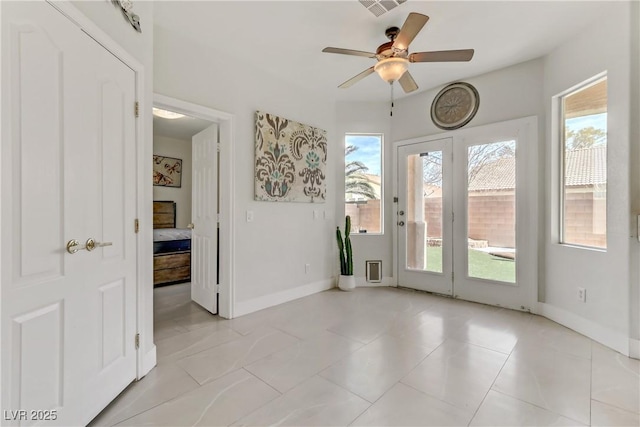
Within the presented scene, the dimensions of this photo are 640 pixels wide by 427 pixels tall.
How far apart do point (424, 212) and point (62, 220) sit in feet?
12.0

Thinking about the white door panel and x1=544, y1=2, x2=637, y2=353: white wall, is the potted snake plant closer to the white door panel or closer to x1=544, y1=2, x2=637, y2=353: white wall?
the white door panel

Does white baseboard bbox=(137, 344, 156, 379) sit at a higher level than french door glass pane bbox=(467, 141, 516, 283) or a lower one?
lower

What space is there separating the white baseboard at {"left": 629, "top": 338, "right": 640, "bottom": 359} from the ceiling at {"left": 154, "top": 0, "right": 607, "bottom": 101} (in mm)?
2621

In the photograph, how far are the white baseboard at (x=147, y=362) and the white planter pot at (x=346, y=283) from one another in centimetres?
246

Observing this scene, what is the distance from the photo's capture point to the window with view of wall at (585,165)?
2418 mm

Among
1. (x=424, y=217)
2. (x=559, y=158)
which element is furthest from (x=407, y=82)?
(x=424, y=217)

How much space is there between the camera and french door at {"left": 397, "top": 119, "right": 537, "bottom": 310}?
3.07 meters

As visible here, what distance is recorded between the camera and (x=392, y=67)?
2.27 metres

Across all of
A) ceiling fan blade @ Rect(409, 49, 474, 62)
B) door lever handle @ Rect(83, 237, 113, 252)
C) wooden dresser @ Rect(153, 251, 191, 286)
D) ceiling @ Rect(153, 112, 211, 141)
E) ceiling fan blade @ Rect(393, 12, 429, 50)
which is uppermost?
ceiling @ Rect(153, 112, 211, 141)

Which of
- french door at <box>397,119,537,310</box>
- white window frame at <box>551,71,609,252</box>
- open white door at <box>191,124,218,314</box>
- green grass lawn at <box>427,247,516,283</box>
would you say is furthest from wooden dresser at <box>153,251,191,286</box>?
white window frame at <box>551,71,609,252</box>

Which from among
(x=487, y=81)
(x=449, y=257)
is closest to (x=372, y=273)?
(x=449, y=257)

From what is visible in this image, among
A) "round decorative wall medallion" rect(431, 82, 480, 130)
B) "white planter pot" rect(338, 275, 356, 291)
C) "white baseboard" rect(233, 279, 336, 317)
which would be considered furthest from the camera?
"white planter pot" rect(338, 275, 356, 291)

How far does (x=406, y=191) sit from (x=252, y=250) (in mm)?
2301

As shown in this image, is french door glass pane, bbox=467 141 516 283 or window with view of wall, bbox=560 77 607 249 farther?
french door glass pane, bbox=467 141 516 283
